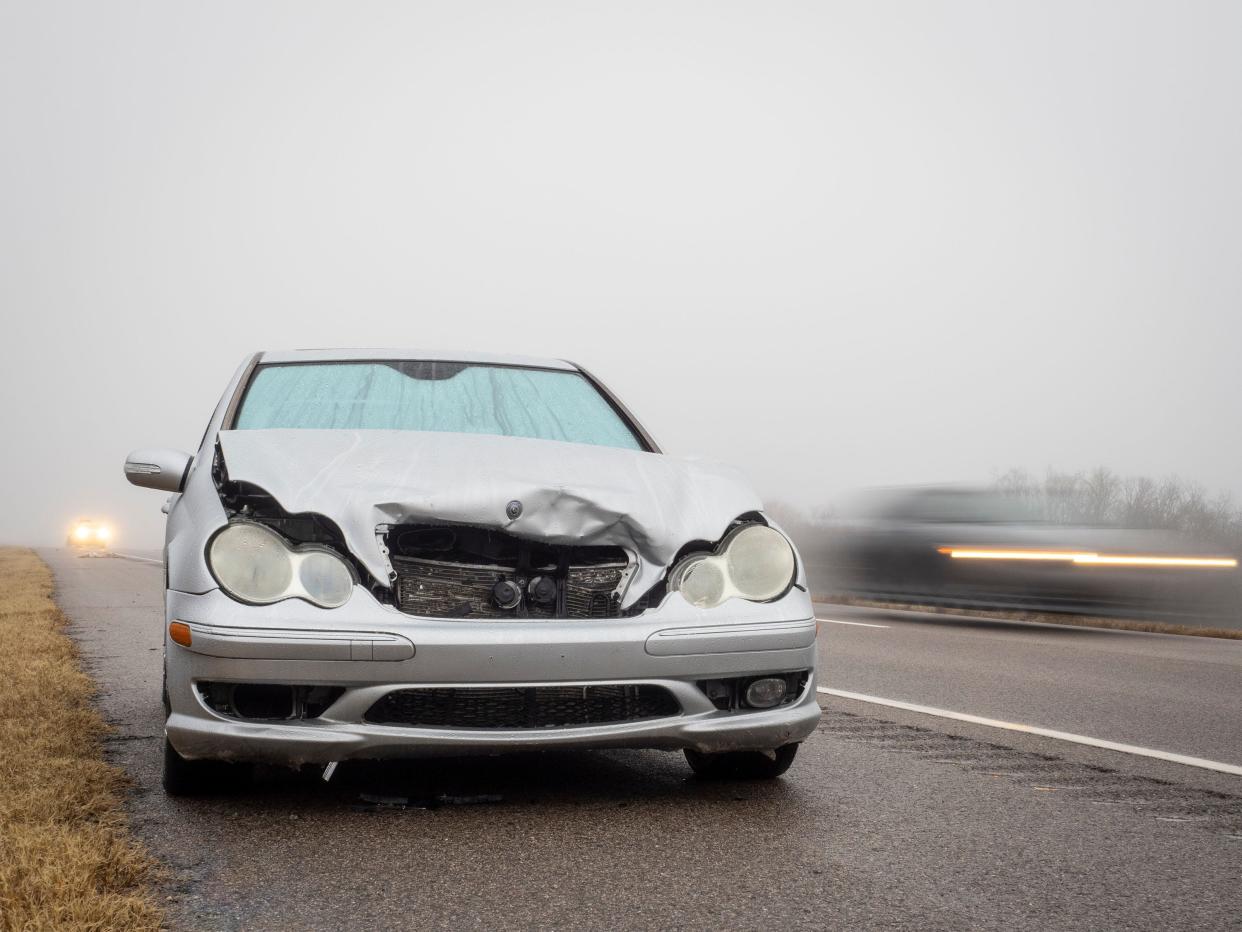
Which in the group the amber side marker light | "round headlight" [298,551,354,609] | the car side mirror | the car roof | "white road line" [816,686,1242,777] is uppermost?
the car roof

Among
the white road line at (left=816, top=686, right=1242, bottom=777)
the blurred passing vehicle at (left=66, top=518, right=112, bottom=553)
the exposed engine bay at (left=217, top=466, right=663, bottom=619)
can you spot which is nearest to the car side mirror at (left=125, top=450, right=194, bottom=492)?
the exposed engine bay at (left=217, top=466, right=663, bottom=619)

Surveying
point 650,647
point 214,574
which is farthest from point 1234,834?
point 214,574

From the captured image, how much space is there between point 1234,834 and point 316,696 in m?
2.78

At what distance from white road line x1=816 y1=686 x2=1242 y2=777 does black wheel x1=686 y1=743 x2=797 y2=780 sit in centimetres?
186

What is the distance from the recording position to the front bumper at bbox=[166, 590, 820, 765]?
10.9 ft

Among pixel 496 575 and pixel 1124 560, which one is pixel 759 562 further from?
pixel 1124 560

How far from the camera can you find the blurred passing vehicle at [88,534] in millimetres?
54812

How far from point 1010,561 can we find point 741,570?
839cm

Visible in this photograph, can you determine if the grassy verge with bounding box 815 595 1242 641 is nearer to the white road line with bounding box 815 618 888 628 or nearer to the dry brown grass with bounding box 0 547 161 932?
the white road line with bounding box 815 618 888 628

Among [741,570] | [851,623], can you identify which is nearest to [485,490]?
[741,570]

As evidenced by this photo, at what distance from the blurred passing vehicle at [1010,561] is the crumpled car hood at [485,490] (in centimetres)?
785

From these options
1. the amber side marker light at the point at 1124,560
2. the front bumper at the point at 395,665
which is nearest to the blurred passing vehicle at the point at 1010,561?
the amber side marker light at the point at 1124,560

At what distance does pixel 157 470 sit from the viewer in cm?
432

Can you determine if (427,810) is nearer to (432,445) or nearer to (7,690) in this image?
(432,445)
